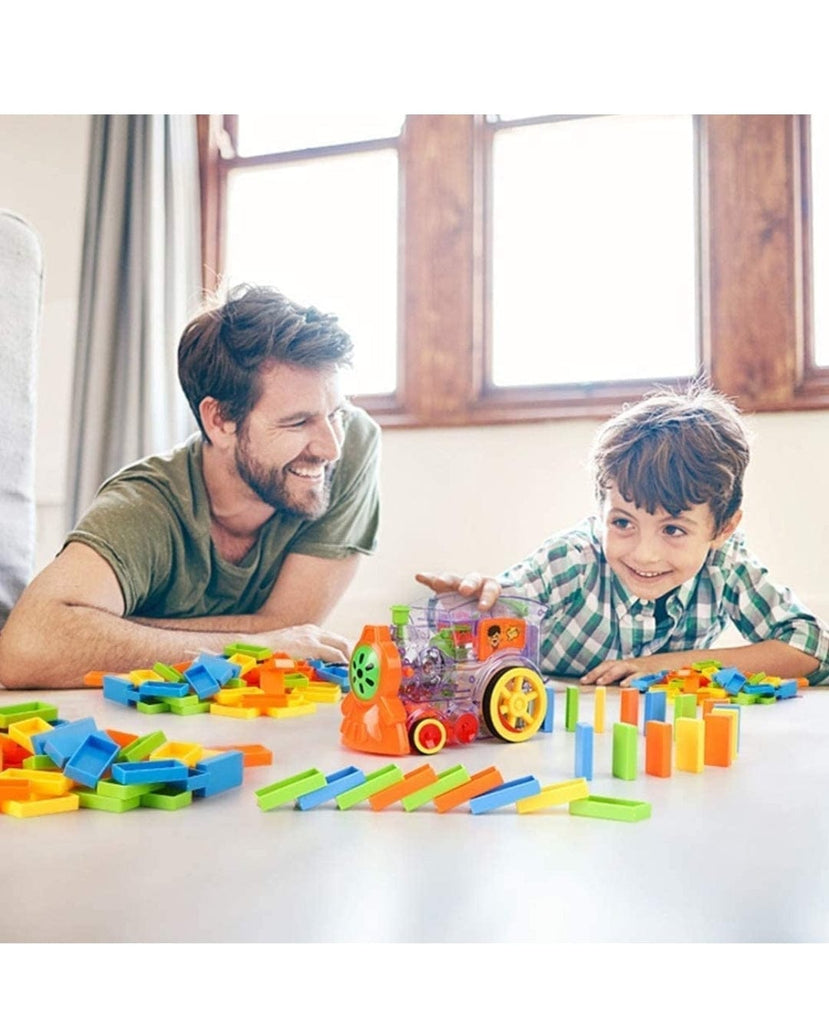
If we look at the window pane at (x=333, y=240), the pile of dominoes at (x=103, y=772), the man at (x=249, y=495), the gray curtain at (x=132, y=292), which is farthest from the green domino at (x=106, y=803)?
the gray curtain at (x=132, y=292)

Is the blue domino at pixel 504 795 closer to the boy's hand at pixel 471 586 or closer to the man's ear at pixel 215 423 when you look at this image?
the boy's hand at pixel 471 586

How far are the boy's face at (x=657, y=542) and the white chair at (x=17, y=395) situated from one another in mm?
682

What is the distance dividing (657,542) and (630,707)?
0.51 m

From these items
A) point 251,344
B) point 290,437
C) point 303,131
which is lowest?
point 290,437

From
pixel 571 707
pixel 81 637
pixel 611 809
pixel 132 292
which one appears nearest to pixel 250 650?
pixel 81 637

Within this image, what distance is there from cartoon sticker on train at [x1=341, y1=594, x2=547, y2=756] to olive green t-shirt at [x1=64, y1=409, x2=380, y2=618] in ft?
1.76

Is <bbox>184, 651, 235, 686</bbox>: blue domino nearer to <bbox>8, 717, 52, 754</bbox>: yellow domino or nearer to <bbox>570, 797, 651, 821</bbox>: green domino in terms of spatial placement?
<bbox>8, 717, 52, 754</bbox>: yellow domino

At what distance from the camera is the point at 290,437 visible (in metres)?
1.36

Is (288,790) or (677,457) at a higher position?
(677,457)

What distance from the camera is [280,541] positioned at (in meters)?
1.35

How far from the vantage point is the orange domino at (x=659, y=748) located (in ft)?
1.92

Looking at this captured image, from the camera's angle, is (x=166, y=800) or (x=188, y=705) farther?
(x=188, y=705)

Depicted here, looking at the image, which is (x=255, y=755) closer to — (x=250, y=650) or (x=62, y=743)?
(x=62, y=743)

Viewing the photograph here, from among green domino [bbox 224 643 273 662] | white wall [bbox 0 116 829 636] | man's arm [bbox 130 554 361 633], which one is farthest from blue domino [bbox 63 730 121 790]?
white wall [bbox 0 116 829 636]
